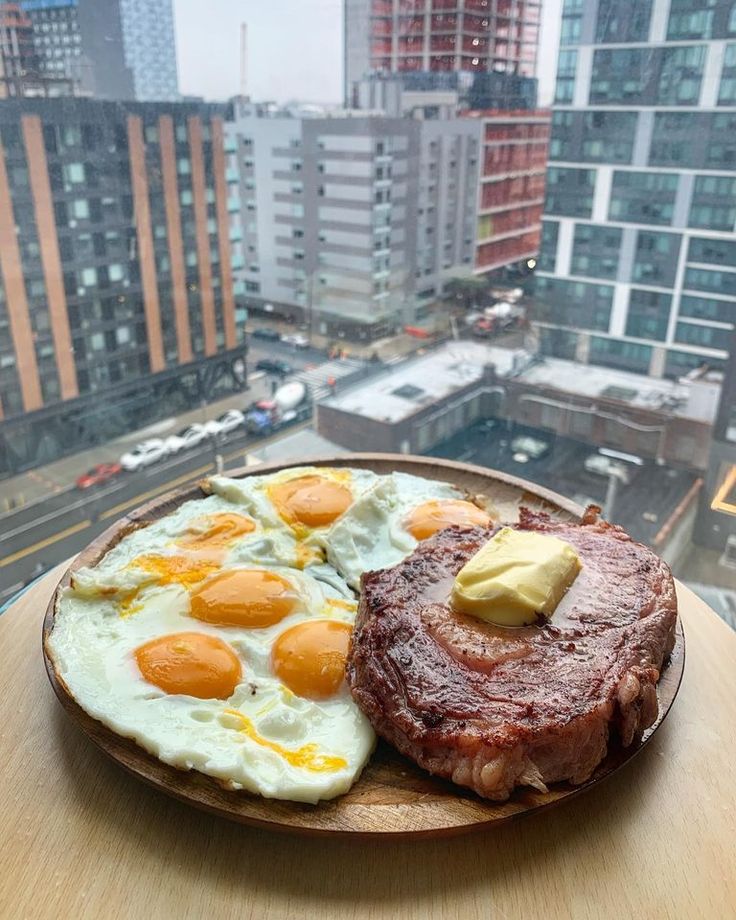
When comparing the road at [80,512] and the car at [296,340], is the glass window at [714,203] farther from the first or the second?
the road at [80,512]

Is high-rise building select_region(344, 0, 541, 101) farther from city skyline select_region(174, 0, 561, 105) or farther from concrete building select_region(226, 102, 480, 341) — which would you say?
concrete building select_region(226, 102, 480, 341)

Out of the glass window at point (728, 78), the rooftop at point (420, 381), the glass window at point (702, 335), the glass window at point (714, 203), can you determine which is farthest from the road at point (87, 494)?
the glass window at point (728, 78)

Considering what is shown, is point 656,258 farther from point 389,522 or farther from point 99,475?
point 99,475

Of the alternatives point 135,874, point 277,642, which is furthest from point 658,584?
point 135,874

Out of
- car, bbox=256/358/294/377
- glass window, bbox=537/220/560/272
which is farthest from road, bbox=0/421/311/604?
glass window, bbox=537/220/560/272

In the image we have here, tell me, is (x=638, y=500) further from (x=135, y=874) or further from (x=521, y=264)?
(x=135, y=874)

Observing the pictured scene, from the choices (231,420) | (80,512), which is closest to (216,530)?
(80,512)
